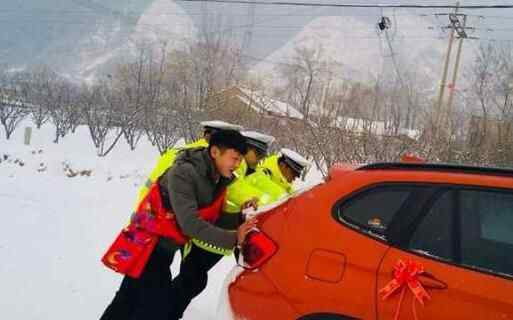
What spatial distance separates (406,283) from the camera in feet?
7.50

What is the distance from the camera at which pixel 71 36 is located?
162750 mm

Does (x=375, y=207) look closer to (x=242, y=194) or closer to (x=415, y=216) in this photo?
(x=415, y=216)

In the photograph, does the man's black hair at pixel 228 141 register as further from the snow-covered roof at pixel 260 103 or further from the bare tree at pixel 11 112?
the bare tree at pixel 11 112

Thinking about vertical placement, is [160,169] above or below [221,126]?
below

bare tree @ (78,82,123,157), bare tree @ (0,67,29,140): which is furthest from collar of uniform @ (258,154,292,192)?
bare tree @ (0,67,29,140)

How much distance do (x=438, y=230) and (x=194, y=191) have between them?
144 centimetres

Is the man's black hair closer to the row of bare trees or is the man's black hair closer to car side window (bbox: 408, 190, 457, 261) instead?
car side window (bbox: 408, 190, 457, 261)

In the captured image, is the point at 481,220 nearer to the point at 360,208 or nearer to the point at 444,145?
the point at 360,208

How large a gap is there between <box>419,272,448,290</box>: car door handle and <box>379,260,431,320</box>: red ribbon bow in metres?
0.02

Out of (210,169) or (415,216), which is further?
(210,169)

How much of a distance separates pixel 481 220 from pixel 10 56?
502 feet

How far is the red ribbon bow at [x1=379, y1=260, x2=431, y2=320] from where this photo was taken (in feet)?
7.41

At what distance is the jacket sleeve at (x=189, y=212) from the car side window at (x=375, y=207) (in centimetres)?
75

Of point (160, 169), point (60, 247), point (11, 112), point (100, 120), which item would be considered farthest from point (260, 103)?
point (160, 169)
